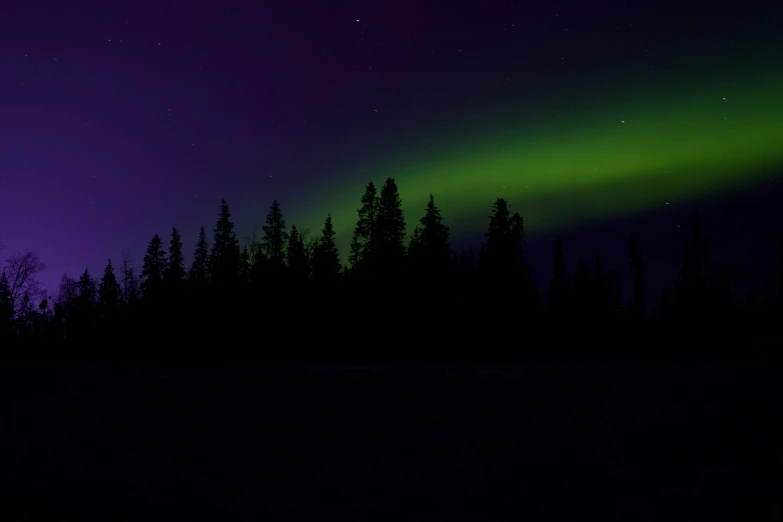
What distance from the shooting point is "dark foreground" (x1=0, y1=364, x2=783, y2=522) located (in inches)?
320

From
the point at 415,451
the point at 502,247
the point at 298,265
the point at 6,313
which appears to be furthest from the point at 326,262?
the point at 415,451

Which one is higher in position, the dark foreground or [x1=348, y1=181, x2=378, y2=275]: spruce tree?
[x1=348, y1=181, x2=378, y2=275]: spruce tree

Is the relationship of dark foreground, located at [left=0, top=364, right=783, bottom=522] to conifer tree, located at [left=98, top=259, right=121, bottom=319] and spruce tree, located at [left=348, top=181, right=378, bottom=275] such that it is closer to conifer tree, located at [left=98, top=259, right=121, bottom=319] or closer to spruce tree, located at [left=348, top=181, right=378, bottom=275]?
spruce tree, located at [left=348, top=181, right=378, bottom=275]

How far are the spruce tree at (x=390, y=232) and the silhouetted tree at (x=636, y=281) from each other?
37.0m

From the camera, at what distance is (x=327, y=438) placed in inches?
498

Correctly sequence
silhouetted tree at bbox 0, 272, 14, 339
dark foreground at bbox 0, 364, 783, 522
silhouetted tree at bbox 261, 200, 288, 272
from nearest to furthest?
dark foreground at bbox 0, 364, 783, 522 → silhouetted tree at bbox 0, 272, 14, 339 → silhouetted tree at bbox 261, 200, 288, 272

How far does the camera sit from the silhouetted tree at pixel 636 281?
245ft

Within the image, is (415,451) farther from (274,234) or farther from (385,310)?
(274,234)

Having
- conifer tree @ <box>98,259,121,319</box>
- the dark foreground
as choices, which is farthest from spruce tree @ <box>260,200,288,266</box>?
the dark foreground

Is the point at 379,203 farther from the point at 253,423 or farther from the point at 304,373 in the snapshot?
the point at 253,423

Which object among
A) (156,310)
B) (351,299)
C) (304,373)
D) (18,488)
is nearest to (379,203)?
(351,299)

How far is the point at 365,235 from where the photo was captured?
58719mm

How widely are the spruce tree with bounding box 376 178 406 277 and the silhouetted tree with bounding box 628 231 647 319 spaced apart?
1455 inches

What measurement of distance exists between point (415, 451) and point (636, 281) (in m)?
75.4
